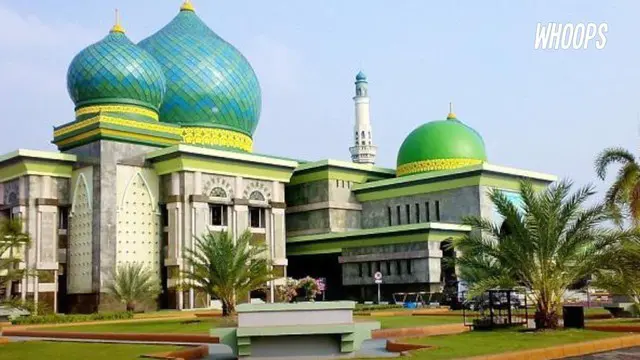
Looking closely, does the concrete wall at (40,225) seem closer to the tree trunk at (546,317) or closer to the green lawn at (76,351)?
the green lawn at (76,351)

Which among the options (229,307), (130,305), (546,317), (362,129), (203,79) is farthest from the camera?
(362,129)

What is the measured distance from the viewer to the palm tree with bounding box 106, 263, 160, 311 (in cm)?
3534

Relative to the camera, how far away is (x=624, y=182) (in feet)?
77.8

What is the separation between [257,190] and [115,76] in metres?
9.44

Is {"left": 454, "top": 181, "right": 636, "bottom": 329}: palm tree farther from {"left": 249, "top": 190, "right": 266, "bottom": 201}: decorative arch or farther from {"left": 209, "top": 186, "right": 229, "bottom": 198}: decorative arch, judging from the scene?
{"left": 249, "top": 190, "right": 266, "bottom": 201}: decorative arch

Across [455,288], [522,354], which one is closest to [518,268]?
[522,354]

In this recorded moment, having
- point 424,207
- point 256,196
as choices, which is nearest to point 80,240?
point 256,196

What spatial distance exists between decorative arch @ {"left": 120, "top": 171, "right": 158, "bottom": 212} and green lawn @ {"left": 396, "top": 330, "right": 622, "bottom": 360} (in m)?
24.2

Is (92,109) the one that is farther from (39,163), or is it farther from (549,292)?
(549,292)

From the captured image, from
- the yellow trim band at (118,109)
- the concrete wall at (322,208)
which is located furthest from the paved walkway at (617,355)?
the concrete wall at (322,208)

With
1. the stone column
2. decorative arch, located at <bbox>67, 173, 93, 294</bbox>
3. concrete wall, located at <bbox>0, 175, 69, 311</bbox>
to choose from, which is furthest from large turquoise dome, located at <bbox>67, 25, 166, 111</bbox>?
the stone column

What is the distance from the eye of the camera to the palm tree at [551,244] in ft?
62.1

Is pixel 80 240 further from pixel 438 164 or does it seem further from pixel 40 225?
pixel 438 164

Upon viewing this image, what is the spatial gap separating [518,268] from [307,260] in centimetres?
3022
